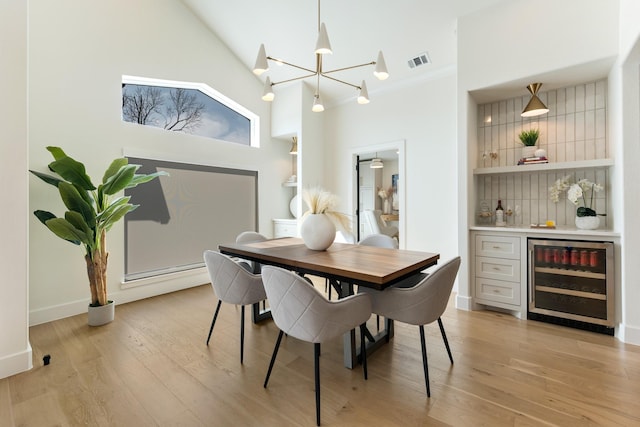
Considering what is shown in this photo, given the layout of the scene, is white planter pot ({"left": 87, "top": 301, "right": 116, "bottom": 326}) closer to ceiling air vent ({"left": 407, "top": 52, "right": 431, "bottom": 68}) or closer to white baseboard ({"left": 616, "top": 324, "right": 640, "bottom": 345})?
ceiling air vent ({"left": 407, "top": 52, "right": 431, "bottom": 68})

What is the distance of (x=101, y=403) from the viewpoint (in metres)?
1.75

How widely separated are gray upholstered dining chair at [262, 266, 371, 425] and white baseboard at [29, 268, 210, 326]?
9.05 feet

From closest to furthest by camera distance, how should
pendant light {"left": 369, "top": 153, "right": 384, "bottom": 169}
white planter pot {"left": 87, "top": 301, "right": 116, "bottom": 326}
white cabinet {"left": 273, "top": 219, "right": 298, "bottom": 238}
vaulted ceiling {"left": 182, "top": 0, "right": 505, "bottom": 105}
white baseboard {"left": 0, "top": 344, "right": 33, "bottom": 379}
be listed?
white baseboard {"left": 0, "top": 344, "right": 33, "bottom": 379} → white planter pot {"left": 87, "top": 301, "right": 116, "bottom": 326} → vaulted ceiling {"left": 182, "top": 0, "right": 505, "bottom": 105} → white cabinet {"left": 273, "top": 219, "right": 298, "bottom": 238} → pendant light {"left": 369, "top": 153, "right": 384, "bottom": 169}

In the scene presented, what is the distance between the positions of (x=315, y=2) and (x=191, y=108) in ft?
7.41

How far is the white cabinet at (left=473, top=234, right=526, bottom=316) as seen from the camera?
3.02 m

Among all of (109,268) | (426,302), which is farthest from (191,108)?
(426,302)

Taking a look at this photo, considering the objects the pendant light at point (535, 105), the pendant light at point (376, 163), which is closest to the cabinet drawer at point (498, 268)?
the pendant light at point (535, 105)

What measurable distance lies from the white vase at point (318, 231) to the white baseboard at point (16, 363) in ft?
7.29

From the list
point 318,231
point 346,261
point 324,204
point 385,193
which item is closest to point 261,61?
point 324,204

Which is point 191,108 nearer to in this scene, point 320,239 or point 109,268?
point 109,268

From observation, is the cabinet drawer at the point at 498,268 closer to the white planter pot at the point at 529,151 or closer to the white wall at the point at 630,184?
the white wall at the point at 630,184

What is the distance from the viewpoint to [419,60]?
3.87 m

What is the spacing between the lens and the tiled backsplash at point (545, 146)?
2979 mm

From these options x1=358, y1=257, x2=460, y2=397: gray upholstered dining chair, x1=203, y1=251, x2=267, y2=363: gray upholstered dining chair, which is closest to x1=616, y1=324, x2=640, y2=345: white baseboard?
x1=358, y1=257, x2=460, y2=397: gray upholstered dining chair
